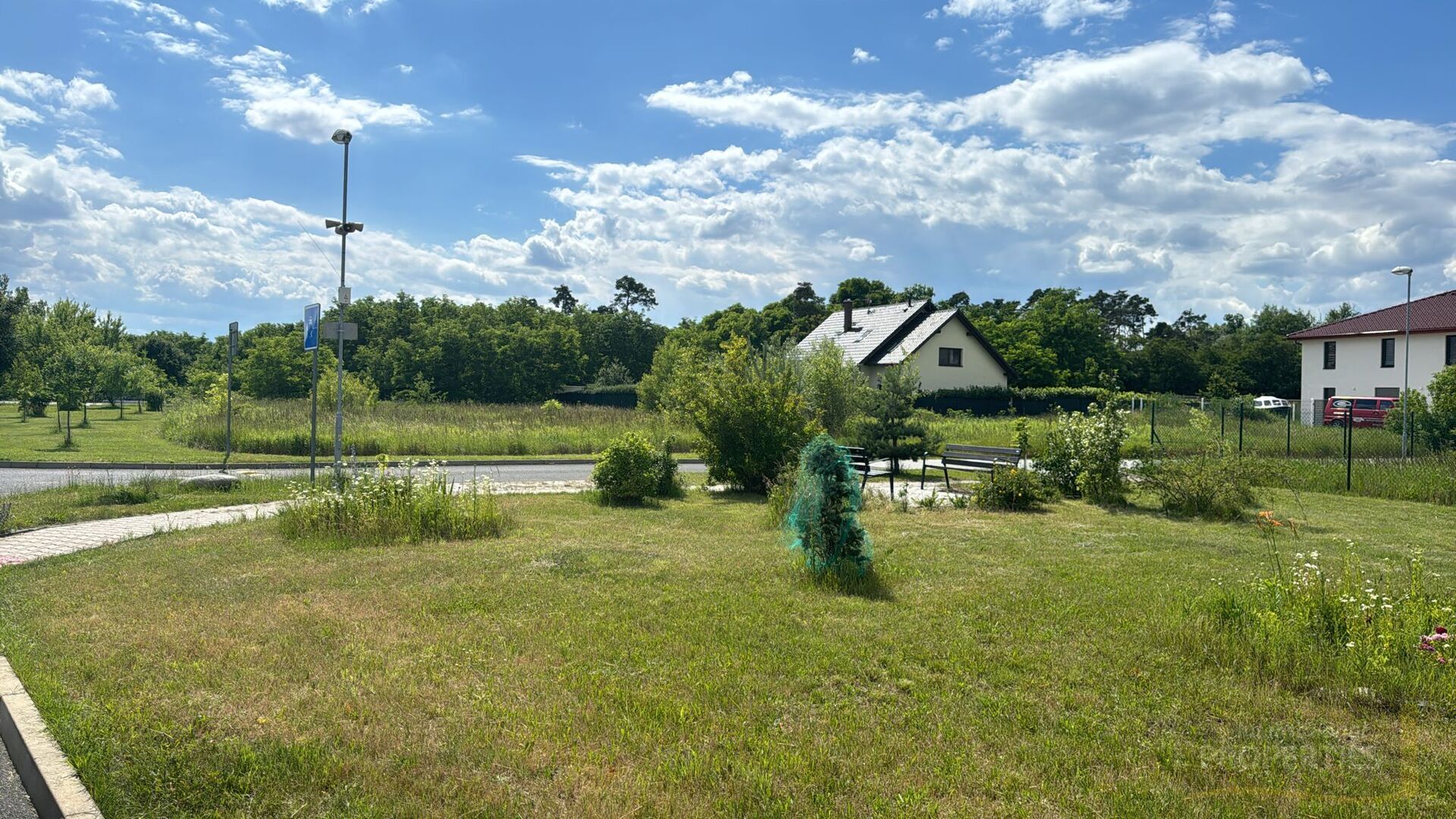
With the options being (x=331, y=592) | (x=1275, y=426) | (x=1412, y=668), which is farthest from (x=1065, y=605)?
(x=1275, y=426)

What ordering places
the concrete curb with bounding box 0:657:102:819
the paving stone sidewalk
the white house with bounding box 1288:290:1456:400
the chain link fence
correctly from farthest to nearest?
the white house with bounding box 1288:290:1456:400 → the chain link fence → the paving stone sidewalk → the concrete curb with bounding box 0:657:102:819

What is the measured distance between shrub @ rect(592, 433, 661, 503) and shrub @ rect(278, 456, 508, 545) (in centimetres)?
327

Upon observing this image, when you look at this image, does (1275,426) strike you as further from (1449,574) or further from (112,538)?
(112,538)

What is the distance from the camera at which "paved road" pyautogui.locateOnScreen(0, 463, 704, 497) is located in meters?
16.2

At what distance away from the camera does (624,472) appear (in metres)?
14.5

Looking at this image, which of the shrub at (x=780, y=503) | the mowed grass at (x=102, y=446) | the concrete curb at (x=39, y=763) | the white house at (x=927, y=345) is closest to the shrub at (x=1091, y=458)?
the shrub at (x=780, y=503)

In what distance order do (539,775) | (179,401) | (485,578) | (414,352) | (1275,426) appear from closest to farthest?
(539,775), (485,578), (1275,426), (179,401), (414,352)

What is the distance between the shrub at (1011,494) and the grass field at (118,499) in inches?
431

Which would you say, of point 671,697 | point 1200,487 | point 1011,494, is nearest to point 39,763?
point 671,697

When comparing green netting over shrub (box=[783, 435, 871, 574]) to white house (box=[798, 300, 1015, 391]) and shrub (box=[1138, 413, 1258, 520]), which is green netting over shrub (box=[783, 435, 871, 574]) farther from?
white house (box=[798, 300, 1015, 391])

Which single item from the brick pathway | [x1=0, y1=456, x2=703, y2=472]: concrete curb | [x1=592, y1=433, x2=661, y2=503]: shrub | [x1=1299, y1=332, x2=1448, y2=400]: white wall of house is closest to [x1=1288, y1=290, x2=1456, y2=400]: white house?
[x1=1299, y1=332, x2=1448, y2=400]: white wall of house

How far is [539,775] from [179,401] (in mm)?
41932

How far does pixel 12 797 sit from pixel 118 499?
1142 centimetres

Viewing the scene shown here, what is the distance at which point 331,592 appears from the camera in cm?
748
